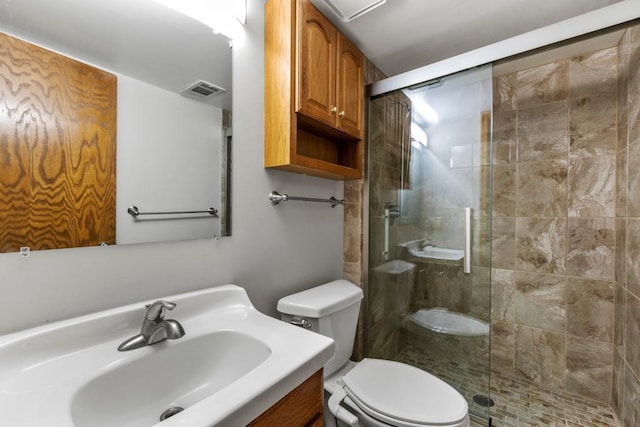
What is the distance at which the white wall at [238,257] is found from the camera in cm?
71

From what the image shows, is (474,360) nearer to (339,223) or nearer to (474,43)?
(339,223)

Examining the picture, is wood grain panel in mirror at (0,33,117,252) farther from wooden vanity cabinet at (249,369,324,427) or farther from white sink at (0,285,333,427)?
wooden vanity cabinet at (249,369,324,427)

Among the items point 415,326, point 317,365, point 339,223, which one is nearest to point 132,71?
point 317,365

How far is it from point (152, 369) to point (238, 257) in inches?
20.0

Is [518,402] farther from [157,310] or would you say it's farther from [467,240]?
[157,310]

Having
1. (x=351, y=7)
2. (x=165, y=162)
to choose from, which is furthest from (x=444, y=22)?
(x=165, y=162)

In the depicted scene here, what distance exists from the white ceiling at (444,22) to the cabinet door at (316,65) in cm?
11

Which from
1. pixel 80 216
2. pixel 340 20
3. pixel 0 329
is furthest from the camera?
pixel 340 20

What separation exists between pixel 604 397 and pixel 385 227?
172cm

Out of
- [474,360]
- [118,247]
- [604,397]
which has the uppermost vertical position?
[118,247]

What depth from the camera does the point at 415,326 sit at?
1.86 m

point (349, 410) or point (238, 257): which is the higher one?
point (238, 257)

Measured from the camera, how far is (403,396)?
117 centimetres

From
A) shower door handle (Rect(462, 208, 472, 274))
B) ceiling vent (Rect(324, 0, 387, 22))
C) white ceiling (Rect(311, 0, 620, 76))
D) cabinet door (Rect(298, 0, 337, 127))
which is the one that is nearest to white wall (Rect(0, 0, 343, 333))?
cabinet door (Rect(298, 0, 337, 127))
